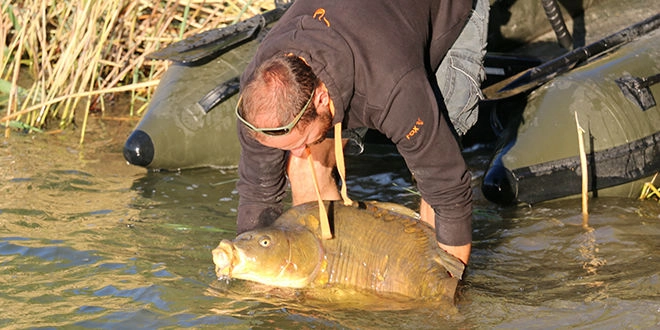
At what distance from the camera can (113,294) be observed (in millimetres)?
4293

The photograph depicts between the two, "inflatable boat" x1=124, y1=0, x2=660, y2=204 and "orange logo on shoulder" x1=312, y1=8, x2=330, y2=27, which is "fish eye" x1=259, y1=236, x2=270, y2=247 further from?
"inflatable boat" x1=124, y1=0, x2=660, y2=204

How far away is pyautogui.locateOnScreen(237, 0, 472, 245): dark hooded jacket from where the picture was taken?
3.57 meters

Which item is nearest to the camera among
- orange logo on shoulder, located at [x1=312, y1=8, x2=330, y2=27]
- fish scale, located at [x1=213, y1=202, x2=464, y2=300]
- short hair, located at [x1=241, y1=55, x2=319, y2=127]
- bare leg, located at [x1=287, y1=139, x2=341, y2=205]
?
short hair, located at [x1=241, y1=55, x2=319, y2=127]

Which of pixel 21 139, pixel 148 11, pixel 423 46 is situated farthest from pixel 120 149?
pixel 423 46

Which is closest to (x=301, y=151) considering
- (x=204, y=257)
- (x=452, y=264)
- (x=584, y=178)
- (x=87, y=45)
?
(x=452, y=264)

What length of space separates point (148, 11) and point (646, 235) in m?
4.39

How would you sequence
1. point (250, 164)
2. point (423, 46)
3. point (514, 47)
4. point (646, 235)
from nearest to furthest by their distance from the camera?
point (423, 46) < point (250, 164) < point (646, 235) < point (514, 47)

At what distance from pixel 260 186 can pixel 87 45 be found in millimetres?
3314

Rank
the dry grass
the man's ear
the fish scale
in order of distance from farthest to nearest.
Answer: the dry grass → the fish scale → the man's ear

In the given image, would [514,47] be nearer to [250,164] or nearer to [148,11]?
[148,11]

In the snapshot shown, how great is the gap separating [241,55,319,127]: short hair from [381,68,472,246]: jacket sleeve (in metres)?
0.34

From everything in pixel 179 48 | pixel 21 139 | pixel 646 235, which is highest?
pixel 179 48

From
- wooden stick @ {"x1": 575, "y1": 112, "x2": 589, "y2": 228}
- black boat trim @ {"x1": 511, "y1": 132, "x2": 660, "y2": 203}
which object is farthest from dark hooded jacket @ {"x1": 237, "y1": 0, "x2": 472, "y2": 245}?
black boat trim @ {"x1": 511, "y1": 132, "x2": 660, "y2": 203}

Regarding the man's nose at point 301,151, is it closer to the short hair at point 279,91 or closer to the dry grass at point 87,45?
the short hair at point 279,91
